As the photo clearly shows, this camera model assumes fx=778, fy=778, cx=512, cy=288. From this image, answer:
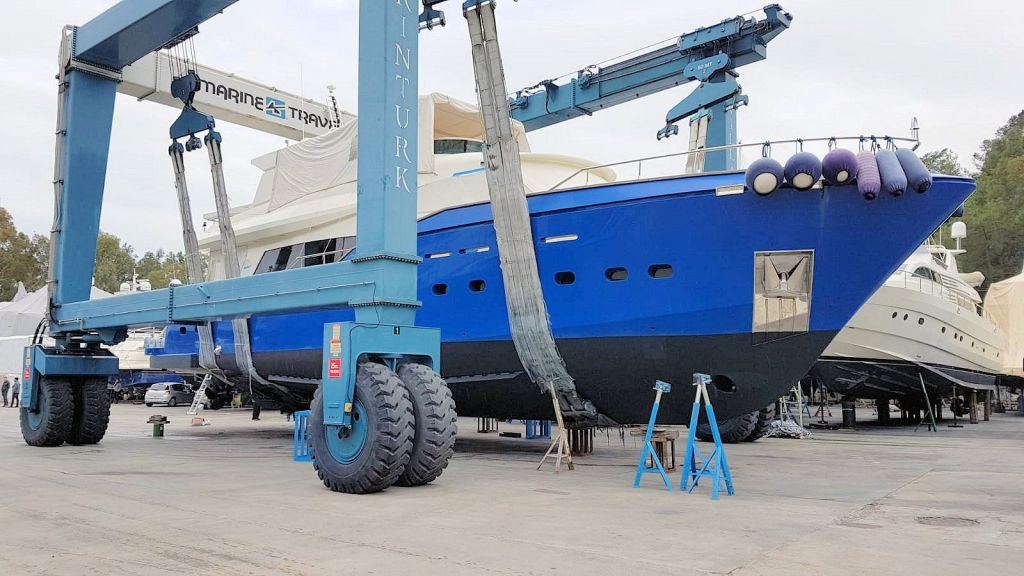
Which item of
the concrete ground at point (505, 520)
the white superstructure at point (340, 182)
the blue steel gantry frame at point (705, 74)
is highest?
the blue steel gantry frame at point (705, 74)

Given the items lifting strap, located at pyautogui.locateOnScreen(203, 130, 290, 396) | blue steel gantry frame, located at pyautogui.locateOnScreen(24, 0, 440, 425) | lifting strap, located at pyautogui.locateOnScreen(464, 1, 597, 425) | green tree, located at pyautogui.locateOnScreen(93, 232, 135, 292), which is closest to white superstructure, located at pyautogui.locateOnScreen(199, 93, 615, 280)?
lifting strap, located at pyautogui.locateOnScreen(203, 130, 290, 396)

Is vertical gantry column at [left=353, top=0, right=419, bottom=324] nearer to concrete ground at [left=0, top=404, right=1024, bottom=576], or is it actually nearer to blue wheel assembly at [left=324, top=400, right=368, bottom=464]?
blue wheel assembly at [left=324, top=400, right=368, bottom=464]

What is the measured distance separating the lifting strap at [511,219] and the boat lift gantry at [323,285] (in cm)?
92

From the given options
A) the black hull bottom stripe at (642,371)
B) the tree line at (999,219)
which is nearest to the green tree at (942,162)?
the tree line at (999,219)

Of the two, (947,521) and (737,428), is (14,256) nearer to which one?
(737,428)

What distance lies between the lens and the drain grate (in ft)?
18.2

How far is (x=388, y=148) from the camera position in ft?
24.0

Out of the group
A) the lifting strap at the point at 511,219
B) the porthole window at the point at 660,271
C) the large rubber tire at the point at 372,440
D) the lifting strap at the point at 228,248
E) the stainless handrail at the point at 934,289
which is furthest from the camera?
the stainless handrail at the point at 934,289

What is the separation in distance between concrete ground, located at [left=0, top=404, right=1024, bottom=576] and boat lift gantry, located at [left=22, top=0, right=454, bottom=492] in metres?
0.79

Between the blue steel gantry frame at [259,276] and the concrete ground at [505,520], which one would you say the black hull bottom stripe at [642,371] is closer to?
the concrete ground at [505,520]

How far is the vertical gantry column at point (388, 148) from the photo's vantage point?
7270 millimetres

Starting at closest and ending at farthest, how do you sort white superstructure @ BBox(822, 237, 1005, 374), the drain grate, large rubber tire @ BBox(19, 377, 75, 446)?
1. the drain grate
2. large rubber tire @ BBox(19, 377, 75, 446)
3. white superstructure @ BBox(822, 237, 1005, 374)

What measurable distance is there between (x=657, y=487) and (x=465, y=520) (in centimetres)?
266

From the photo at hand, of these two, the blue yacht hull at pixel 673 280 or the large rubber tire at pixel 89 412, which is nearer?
the blue yacht hull at pixel 673 280
